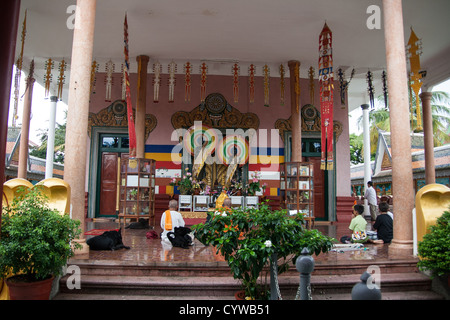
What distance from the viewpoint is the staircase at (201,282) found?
377 cm

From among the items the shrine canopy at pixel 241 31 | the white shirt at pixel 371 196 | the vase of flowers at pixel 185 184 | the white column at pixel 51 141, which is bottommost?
the white shirt at pixel 371 196

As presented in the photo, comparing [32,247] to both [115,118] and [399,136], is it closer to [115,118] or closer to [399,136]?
[399,136]

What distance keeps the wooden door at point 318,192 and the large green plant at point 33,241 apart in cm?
914

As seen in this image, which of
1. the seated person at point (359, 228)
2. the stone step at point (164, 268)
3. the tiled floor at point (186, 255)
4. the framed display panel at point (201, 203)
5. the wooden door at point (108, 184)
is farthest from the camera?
the wooden door at point (108, 184)

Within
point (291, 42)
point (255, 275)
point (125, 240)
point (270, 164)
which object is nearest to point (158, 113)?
point (270, 164)

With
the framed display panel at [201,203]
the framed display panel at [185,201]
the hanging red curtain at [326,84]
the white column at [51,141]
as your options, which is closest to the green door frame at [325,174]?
the hanging red curtain at [326,84]

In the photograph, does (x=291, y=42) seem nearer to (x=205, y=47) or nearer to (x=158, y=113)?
(x=205, y=47)

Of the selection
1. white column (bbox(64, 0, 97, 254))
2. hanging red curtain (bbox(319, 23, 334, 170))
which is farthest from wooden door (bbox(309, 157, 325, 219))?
white column (bbox(64, 0, 97, 254))

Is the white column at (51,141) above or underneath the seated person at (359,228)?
above

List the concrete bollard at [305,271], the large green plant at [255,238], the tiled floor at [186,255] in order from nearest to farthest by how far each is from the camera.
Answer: the concrete bollard at [305,271] < the large green plant at [255,238] < the tiled floor at [186,255]

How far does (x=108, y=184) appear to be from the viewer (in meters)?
10.8

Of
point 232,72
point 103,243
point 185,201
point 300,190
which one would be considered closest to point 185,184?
point 185,201

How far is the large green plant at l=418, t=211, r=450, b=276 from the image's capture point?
3.64 metres

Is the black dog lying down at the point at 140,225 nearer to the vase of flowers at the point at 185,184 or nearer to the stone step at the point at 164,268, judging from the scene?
the vase of flowers at the point at 185,184
